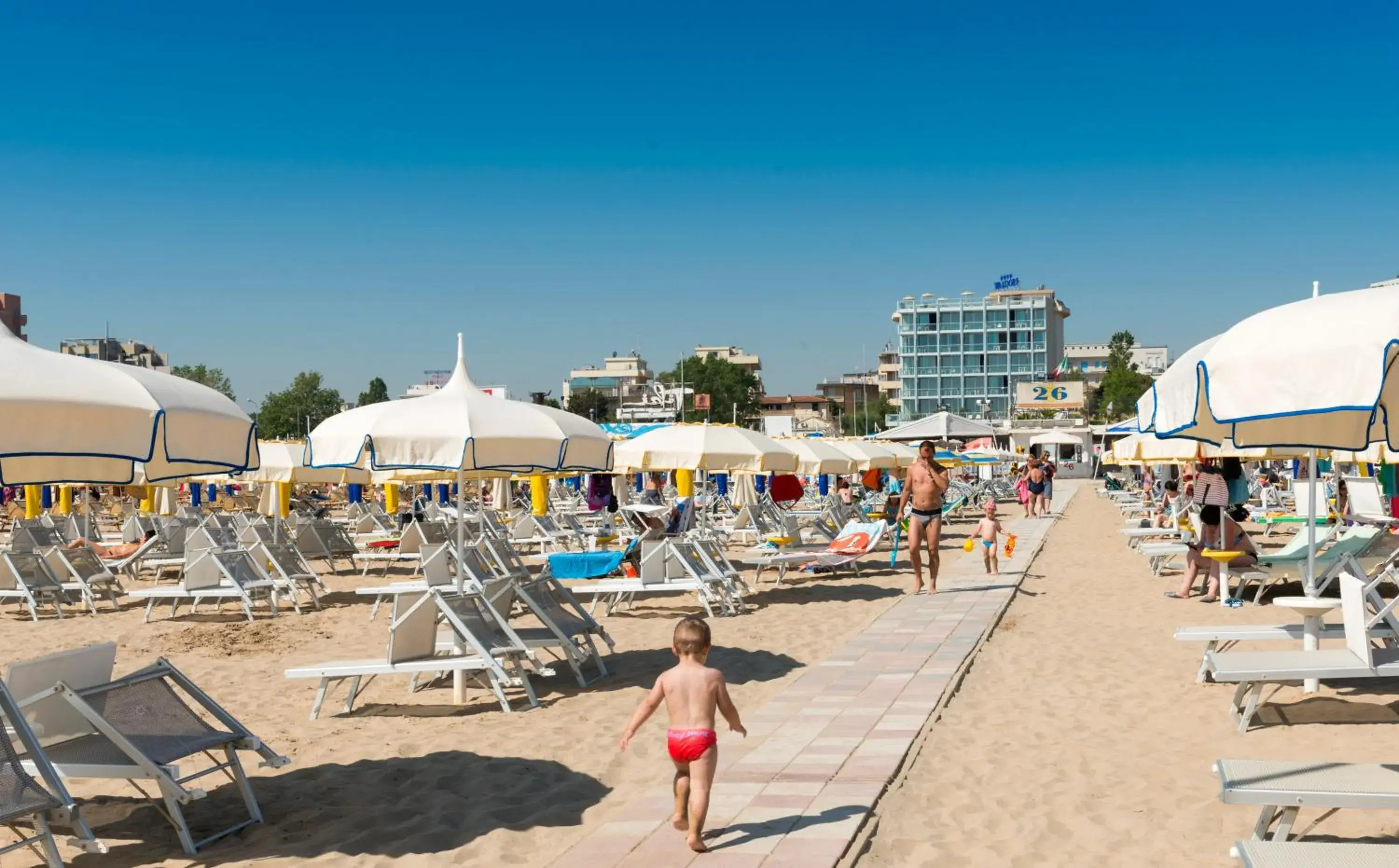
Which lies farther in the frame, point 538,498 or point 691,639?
point 538,498

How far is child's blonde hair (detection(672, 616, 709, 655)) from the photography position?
4.47m

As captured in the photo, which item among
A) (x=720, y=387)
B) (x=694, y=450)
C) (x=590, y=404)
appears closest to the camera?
(x=694, y=450)

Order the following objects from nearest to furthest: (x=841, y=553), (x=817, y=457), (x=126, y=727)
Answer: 1. (x=126, y=727)
2. (x=841, y=553)
3. (x=817, y=457)

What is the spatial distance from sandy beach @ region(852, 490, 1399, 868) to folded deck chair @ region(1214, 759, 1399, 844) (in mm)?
394

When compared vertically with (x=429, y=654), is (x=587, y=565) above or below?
above

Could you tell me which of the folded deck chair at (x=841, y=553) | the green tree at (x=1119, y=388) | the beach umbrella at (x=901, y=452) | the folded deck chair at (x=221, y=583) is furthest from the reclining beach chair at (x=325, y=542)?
the green tree at (x=1119, y=388)

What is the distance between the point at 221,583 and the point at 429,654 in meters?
5.92

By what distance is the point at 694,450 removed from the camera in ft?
42.6

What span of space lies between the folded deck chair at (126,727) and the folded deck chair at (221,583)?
273 inches

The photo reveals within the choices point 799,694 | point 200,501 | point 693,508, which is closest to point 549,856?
point 799,694

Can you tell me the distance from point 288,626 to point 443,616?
454 centimetres

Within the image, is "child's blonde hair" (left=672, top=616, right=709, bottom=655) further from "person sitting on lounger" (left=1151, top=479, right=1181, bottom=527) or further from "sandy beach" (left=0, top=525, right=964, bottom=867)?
"person sitting on lounger" (left=1151, top=479, right=1181, bottom=527)

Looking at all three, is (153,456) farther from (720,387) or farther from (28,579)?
(720,387)

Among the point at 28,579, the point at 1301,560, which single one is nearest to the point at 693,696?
the point at 1301,560
